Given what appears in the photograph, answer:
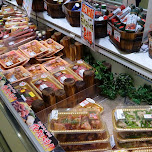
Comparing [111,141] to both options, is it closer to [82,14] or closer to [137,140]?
[137,140]

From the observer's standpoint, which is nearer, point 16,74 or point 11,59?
point 16,74

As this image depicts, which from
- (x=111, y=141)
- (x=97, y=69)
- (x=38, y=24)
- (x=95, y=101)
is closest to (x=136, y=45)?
(x=97, y=69)

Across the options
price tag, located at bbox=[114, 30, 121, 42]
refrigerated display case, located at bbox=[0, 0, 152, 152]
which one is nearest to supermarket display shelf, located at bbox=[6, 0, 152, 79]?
refrigerated display case, located at bbox=[0, 0, 152, 152]

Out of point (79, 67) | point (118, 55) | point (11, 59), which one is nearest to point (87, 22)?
point (118, 55)

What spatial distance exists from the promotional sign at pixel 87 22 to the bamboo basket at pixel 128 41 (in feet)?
0.67

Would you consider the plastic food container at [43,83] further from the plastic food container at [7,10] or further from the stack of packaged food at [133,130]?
the plastic food container at [7,10]

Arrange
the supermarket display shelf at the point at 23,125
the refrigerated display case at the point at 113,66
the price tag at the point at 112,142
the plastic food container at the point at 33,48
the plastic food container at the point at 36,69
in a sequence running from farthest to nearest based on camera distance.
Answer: the plastic food container at the point at 33,48, the plastic food container at the point at 36,69, the price tag at the point at 112,142, the refrigerated display case at the point at 113,66, the supermarket display shelf at the point at 23,125

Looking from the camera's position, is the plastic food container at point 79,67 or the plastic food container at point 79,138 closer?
the plastic food container at point 79,138

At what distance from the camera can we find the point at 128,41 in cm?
175

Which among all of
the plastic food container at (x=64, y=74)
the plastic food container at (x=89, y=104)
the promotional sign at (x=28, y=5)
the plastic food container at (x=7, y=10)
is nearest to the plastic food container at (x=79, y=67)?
the plastic food container at (x=64, y=74)

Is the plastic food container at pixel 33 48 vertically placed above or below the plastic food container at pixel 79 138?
above

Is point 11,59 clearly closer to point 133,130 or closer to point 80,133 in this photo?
point 80,133

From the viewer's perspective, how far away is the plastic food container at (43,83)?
7.10 ft

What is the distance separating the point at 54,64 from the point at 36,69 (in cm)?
25
